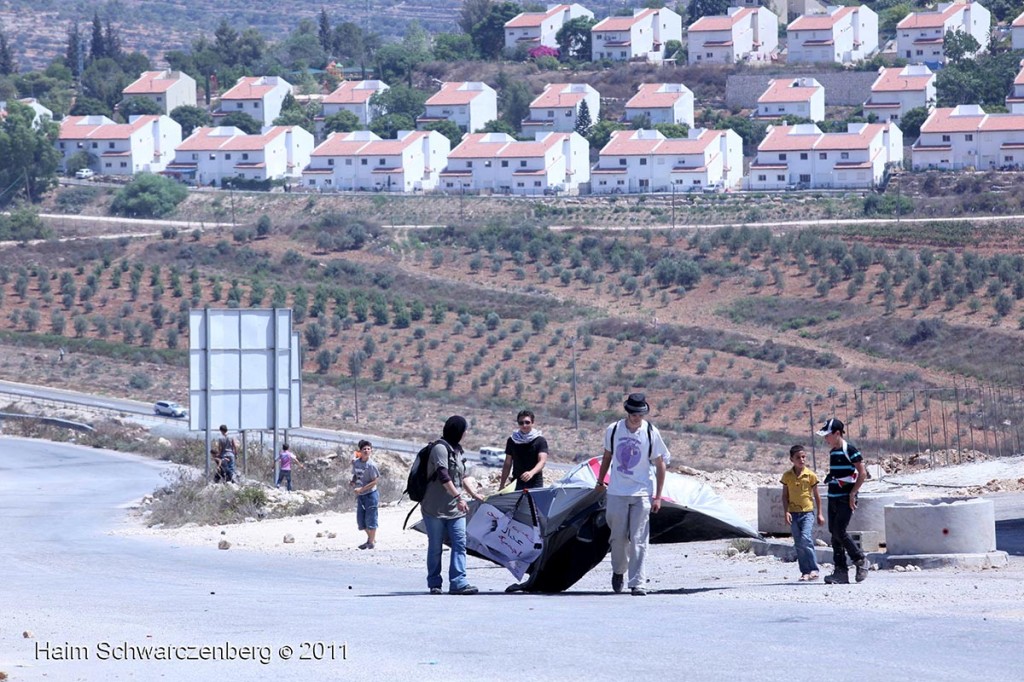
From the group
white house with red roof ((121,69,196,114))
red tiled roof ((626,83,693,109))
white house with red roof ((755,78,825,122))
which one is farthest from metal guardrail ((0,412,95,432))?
white house with red roof ((121,69,196,114))

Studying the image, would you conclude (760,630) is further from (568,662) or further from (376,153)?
(376,153)

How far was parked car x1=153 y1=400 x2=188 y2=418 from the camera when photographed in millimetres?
47281

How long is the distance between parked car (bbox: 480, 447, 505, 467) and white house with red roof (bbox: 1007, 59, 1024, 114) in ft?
227

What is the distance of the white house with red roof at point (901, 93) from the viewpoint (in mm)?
106375

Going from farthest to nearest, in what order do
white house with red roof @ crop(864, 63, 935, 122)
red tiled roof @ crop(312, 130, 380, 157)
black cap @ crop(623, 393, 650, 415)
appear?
white house with red roof @ crop(864, 63, 935, 122), red tiled roof @ crop(312, 130, 380, 157), black cap @ crop(623, 393, 650, 415)

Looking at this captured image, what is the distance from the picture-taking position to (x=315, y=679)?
841cm

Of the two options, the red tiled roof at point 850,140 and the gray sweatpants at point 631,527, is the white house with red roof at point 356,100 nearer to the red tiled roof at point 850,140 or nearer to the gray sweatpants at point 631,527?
the red tiled roof at point 850,140

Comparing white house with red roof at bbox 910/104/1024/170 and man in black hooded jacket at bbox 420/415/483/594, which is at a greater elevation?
white house with red roof at bbox 910/104/1024/170

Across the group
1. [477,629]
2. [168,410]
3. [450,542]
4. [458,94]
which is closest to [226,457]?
[450,542]

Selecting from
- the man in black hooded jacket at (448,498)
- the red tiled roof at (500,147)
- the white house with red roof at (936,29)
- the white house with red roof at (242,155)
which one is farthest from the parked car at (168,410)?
the white house with red roof at (936,29)

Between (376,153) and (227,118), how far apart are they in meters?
23.9

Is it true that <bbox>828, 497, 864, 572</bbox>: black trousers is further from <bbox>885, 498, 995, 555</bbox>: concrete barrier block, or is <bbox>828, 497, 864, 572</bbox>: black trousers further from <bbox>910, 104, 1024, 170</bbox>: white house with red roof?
<bbox>910, 104, 1024, 170</bbox>: white house with red roof

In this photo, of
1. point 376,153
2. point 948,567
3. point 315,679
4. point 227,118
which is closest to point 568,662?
point 315,679

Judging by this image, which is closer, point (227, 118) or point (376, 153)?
point (376, 153)
